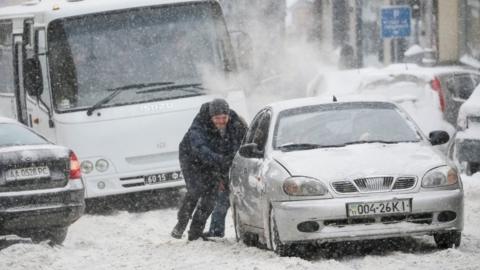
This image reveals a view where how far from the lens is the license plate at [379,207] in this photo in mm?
11023

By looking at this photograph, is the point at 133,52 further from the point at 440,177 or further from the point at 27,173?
the point at 440,177

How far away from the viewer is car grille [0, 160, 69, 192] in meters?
13.2

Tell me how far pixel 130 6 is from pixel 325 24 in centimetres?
5275

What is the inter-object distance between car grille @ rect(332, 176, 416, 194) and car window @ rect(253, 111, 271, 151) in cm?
162

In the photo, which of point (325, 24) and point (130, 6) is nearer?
point (130, 6)

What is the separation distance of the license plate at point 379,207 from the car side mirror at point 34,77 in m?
8.24

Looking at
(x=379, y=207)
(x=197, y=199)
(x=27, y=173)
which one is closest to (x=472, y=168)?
(x=197, y=199)

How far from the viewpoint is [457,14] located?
4034cm

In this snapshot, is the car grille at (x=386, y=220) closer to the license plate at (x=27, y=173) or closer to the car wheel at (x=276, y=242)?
the car wheel at (x=276, y=242)

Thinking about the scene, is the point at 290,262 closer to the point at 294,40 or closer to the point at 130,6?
the point at 130,6

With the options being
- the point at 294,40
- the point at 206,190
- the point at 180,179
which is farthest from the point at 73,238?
the point at 294,40

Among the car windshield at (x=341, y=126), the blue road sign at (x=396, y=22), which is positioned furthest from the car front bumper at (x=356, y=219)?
the blue road sign at (x=396, y=22)

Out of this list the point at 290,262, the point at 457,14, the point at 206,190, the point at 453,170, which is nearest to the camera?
the point at 290,262

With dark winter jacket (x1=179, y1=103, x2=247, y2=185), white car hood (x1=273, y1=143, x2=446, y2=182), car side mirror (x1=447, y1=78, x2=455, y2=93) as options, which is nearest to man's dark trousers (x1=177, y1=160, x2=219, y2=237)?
dark winter jacket (x1=179, y1=103, x2=247, y2=185)
